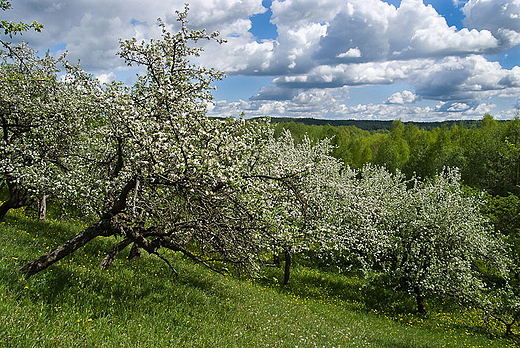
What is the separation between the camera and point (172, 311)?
816 cm

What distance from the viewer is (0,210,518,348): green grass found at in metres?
5.84

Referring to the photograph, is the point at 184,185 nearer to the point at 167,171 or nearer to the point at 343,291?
the point at 167,171

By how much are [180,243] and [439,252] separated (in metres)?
13.2

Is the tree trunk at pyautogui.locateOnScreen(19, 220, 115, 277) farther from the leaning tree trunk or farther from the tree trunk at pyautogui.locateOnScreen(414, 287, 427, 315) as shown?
the tree trunk at pyautogui.locateOnScreen(414, 287, 427, 315)

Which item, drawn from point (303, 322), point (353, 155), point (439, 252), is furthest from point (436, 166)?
point (303, 322)

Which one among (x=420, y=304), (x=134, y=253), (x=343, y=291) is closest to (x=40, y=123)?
(x=134, y=253)

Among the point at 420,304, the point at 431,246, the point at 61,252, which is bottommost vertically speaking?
the point at 420,304

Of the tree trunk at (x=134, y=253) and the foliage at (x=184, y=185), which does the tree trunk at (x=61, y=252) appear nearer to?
the foliage at (x=184, y=185)

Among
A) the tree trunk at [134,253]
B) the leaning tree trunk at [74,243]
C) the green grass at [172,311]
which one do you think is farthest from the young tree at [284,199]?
the tree trunk at [134,253]

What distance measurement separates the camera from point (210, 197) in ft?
21.6

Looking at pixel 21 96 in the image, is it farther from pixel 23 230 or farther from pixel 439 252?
pixel 439 252

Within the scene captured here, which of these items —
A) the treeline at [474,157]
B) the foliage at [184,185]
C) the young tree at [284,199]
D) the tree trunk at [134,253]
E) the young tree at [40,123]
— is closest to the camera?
the foliage at [184,185]

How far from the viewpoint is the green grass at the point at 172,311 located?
584 cm

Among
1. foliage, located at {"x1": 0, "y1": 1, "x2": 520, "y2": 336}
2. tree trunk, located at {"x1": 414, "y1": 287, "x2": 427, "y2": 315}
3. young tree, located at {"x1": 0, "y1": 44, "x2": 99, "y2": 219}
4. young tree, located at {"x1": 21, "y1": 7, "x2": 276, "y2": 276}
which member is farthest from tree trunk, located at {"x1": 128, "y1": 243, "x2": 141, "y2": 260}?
tree trunk, located at {"x1": 414, "y1": 287, "x2": 427, "y2": 315}
